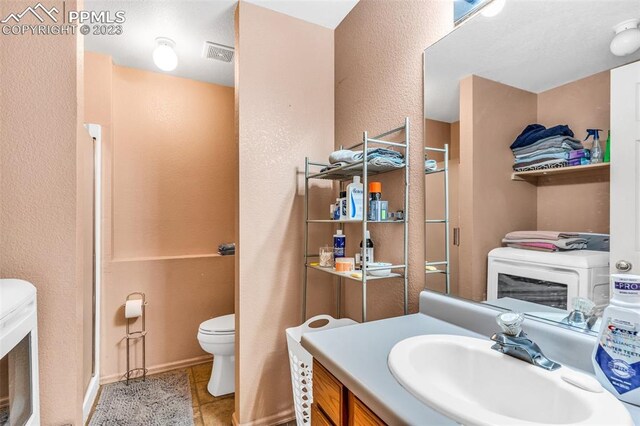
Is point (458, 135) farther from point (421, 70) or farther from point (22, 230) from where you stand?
point (22, 230)

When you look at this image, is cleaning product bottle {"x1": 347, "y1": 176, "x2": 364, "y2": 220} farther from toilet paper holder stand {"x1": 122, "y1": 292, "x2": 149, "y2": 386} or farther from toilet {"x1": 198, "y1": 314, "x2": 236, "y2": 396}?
toilet paper holder stand {"x1": 122, "y1": 292, "x2": 149, "y2": 386}

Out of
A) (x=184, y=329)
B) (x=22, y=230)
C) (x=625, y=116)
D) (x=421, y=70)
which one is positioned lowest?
(x=184, y=329)

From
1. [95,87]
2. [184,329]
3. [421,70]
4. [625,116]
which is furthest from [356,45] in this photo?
[184,329]

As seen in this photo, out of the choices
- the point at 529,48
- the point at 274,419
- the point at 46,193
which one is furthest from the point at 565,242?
the point at 46,193

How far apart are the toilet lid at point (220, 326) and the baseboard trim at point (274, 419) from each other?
1.64ft

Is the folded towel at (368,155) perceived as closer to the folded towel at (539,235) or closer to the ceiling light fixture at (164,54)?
the folded towel at (539,235)

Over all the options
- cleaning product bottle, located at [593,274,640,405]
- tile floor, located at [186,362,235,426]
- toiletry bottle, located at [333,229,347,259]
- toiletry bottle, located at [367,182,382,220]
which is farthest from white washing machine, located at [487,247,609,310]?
tile floor, located at [186,362,235,426]

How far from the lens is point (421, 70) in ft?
4.43

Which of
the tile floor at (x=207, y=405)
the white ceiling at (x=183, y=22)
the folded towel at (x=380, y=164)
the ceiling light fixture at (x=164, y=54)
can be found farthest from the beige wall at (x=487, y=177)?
the ceiling light fixture at (x=164, y=54)

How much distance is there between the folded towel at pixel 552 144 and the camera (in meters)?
0.86

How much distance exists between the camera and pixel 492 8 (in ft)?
3.48

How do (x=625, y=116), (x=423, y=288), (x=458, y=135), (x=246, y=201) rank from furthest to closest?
(x=246, y=201) < (x=423, y=288) < (x=458, y=135) < (x=625, y=116)

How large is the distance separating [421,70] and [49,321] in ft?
6.33

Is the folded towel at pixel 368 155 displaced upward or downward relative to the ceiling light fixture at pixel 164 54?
downward
